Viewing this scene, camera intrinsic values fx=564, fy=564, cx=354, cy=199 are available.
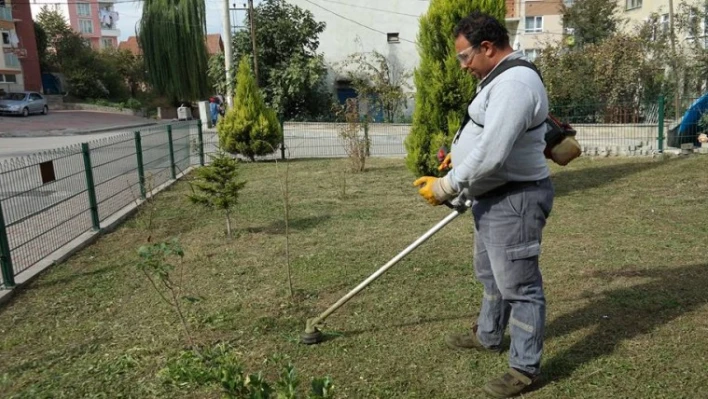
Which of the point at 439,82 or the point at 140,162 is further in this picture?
the point at 140,162

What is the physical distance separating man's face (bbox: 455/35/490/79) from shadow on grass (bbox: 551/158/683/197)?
555 cm

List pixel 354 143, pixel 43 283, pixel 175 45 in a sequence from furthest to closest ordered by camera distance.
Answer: pixel 175 45, pixel 354 143, pixel 43 283

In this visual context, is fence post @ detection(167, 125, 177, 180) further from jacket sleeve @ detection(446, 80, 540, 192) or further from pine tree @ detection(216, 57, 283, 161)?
jacket sleeve @ detection(446, 80, 540, 192)

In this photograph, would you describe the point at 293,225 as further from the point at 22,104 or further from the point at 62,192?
the point at 22,104

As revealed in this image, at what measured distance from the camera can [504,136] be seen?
2.35 metres

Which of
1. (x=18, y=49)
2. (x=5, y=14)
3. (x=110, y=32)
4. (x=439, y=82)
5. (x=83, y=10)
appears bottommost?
(x=439, y=82)

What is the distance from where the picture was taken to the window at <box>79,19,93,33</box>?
2768 inches

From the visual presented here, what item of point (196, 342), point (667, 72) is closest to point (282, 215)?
point (196, 342)

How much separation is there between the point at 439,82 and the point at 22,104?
30.5 m

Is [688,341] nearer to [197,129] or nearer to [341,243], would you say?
[341,243]

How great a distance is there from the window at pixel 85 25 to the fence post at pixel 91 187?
74249 millimetres

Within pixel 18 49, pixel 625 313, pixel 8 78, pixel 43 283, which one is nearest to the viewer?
pixel 625 313

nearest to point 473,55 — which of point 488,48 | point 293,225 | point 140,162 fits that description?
point 488,48

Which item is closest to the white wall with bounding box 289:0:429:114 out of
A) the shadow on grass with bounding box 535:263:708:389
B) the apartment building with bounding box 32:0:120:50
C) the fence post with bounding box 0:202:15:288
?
the fence post with bounding box 0:202:15:288
